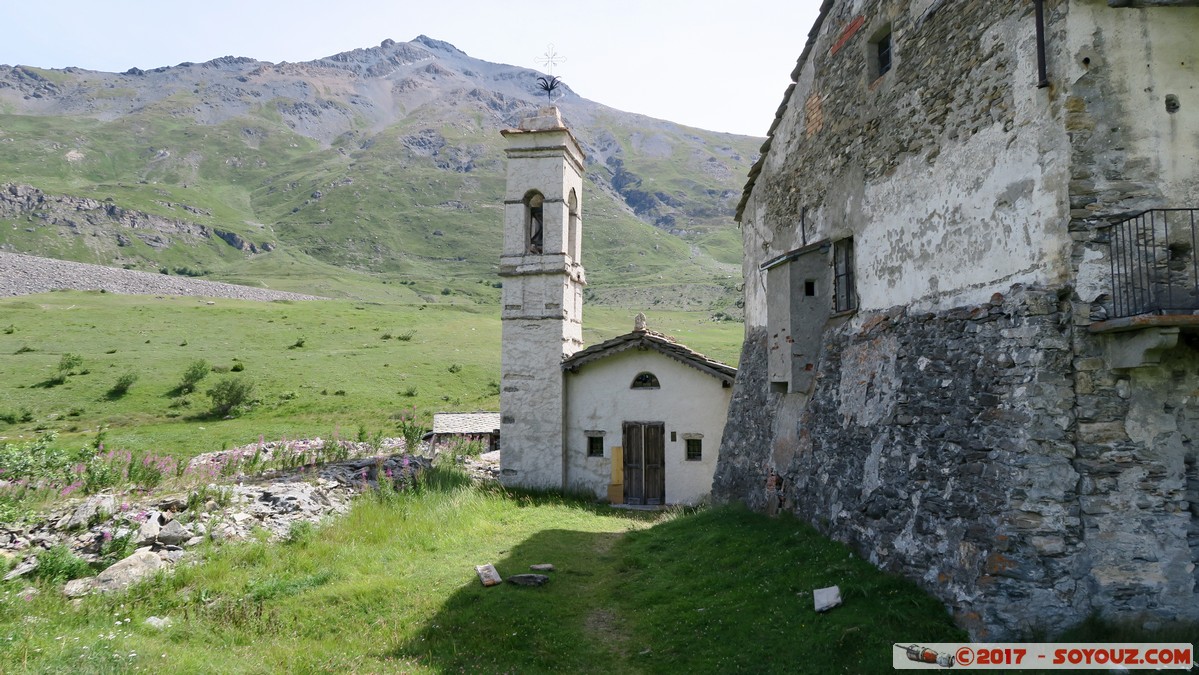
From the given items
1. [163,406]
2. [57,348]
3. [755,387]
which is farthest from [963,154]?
[57,348]

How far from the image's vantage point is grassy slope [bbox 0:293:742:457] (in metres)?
33.2

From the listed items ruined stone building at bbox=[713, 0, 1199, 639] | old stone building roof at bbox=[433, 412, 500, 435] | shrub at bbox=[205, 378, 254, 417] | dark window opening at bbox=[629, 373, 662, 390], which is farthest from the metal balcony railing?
shrub at bbox=[205, 378, 254, 417]

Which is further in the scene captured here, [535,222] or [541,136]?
[535,222]

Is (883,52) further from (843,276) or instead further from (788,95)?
(843,276)

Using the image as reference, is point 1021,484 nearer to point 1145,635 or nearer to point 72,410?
point 1145,635

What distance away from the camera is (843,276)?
12141 mm

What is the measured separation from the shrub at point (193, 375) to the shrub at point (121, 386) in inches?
97.9

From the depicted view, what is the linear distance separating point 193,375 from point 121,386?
138 inches

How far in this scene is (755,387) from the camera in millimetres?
15625

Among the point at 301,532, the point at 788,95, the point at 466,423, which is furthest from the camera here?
the point at 466,423

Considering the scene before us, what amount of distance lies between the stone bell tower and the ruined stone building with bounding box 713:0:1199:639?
1155 cm

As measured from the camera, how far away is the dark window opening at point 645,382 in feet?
67.9

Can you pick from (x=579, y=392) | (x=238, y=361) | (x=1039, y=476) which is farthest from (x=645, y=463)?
(x=238, y=361)

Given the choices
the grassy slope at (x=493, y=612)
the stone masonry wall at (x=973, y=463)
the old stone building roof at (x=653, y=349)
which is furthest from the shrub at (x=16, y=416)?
A: the stone masonry wall at (x=973, y=463)
